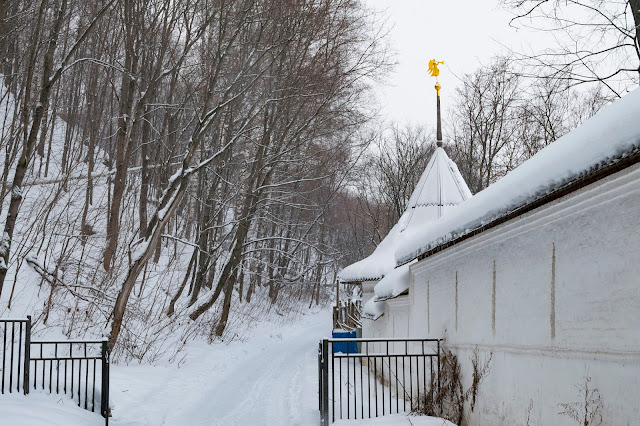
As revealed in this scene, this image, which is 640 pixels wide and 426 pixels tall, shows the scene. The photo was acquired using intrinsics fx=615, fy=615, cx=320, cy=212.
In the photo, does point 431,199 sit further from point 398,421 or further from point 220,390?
point 398,421

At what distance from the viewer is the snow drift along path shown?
9422 millimetres

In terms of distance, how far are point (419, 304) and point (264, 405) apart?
3.23 meters

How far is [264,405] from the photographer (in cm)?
1059

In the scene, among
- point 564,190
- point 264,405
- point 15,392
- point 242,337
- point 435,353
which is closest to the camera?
point 564,190

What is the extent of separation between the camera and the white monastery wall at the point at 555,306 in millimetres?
4527

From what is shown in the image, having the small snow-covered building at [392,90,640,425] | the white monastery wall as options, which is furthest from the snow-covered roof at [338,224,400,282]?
the small snow-covered building at [392,90,640,425]

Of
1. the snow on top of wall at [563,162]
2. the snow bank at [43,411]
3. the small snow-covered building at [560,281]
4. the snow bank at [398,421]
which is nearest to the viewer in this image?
the snow on top of wall at [563,162]

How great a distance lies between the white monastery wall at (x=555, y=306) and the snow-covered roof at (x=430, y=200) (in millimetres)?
8232

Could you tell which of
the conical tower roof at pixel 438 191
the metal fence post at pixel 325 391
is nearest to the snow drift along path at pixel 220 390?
the metal fence post at pixel 325 391

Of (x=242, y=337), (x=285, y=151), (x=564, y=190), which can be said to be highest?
(x=285, y=151)

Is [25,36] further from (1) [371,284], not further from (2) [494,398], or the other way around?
(2) [494,398]

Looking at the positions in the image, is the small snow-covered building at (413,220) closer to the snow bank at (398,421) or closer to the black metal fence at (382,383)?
the black metal fence at (382,383)

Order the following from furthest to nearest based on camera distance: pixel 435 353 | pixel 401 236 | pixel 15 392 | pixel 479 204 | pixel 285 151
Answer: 1. pixel 285 151
2. pixel 401 236
3. pixel 435 353
4. pixel 15 392
5. pixel 479 204

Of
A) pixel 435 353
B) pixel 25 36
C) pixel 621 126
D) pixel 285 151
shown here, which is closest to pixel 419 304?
pixel 435 353
